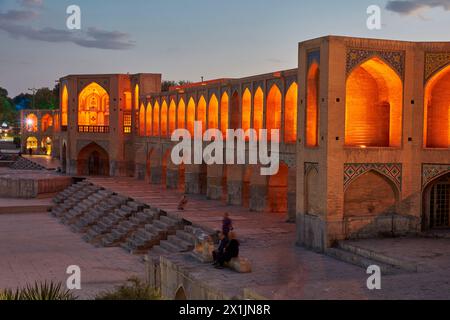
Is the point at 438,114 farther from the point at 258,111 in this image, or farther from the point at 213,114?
the point at 213,114

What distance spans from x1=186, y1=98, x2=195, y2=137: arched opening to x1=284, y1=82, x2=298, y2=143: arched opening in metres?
8.99

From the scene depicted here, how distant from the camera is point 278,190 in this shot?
2233 centimetres

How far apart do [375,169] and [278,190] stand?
22.1 ft

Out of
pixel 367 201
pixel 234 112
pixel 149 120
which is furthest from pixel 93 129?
pixel 367 201

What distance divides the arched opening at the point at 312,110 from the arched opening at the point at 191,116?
13.4 meters

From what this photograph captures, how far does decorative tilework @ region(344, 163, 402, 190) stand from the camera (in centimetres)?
1548

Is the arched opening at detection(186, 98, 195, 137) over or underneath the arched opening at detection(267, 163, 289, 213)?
over

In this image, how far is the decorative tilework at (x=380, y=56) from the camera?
1547 centimetres

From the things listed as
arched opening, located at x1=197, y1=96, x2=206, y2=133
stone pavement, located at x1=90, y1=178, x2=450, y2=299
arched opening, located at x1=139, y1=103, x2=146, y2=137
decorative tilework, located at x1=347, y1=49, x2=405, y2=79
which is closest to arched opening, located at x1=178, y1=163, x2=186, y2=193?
arched opening, located at x1=197, y1=96, x2=206, y2=133

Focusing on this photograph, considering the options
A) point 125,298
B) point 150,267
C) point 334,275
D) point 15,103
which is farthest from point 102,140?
point 15,103

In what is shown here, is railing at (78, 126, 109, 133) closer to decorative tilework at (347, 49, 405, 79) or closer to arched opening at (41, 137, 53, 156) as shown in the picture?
decorative tilework at (347, 49, 405, 79)
